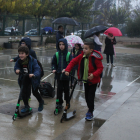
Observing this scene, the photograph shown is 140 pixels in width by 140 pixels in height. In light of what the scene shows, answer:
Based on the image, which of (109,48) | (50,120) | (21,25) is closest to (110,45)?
(109,48)

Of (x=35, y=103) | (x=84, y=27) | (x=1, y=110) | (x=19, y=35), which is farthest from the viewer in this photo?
(x=84, y=27)

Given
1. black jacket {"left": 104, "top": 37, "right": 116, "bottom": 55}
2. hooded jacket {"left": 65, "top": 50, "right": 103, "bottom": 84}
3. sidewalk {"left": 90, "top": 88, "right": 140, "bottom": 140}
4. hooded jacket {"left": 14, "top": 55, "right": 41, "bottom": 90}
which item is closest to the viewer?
sidewalk {"left": 90, "top": 88, "right": 140, "bottom": 140}

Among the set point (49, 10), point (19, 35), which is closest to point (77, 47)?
point (19, 35)

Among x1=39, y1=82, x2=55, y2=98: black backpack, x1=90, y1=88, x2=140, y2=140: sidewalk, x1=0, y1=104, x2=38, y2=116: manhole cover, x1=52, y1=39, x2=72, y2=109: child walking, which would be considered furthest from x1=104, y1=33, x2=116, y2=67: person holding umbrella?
x1=0, y1=104, x2=38, y2=116: manhole cover

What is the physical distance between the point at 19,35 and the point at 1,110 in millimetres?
18087

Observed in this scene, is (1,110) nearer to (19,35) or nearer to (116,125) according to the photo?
(116,125)

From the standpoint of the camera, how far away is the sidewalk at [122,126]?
12.0ft

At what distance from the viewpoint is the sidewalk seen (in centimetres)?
366

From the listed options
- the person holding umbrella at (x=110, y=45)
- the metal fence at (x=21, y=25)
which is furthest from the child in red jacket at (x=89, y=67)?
the metal fence at (x=21, y=25)

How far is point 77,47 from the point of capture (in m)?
→ 7.42

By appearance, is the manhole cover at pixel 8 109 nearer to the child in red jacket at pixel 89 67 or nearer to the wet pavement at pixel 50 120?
the wet pavement at pixel 50 120

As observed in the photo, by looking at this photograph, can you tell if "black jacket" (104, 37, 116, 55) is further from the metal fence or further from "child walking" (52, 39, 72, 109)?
the metal fence

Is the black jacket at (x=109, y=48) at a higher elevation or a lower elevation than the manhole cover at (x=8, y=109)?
higher

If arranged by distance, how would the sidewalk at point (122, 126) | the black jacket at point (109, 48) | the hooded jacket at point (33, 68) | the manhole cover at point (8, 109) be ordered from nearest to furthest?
the sidewalk at point (122, 126), the hooded jacket at point (33, 68), the manhole cover at point (8, 109), the black jacket at point (109, 48)
